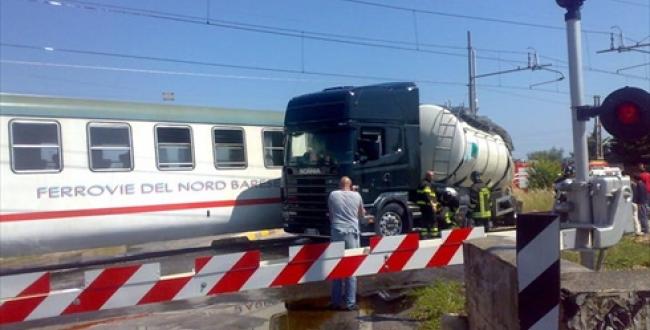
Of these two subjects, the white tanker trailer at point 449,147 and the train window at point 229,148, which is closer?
the train window at point 229,148

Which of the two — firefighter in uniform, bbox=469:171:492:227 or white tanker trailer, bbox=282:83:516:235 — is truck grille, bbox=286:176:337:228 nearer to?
white tanker trailer, bbox=282:83:516:235

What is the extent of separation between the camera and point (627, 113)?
13.8ft

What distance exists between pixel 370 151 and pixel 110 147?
541 cm

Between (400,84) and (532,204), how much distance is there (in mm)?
11729

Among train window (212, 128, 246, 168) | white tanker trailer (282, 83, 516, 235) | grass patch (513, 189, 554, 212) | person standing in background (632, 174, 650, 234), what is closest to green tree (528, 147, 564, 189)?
grass patch (513, 189, 554, 212)

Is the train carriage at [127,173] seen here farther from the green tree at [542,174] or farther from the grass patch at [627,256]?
the green tree at [542,174]

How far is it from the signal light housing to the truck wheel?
8842mm

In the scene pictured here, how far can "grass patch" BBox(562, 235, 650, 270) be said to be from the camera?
9180mm

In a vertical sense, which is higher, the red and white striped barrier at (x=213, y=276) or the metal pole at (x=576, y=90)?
the metal pole at (x=576, y=90)

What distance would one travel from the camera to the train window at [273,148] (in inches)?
600

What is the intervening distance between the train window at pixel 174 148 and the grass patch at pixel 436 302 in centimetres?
710

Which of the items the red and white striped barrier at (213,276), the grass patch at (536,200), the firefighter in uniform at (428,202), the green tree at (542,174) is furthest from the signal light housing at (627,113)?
the green tree at (542,174)

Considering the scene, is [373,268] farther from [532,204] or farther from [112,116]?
[532,204]

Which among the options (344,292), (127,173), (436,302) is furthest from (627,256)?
(127,173)
